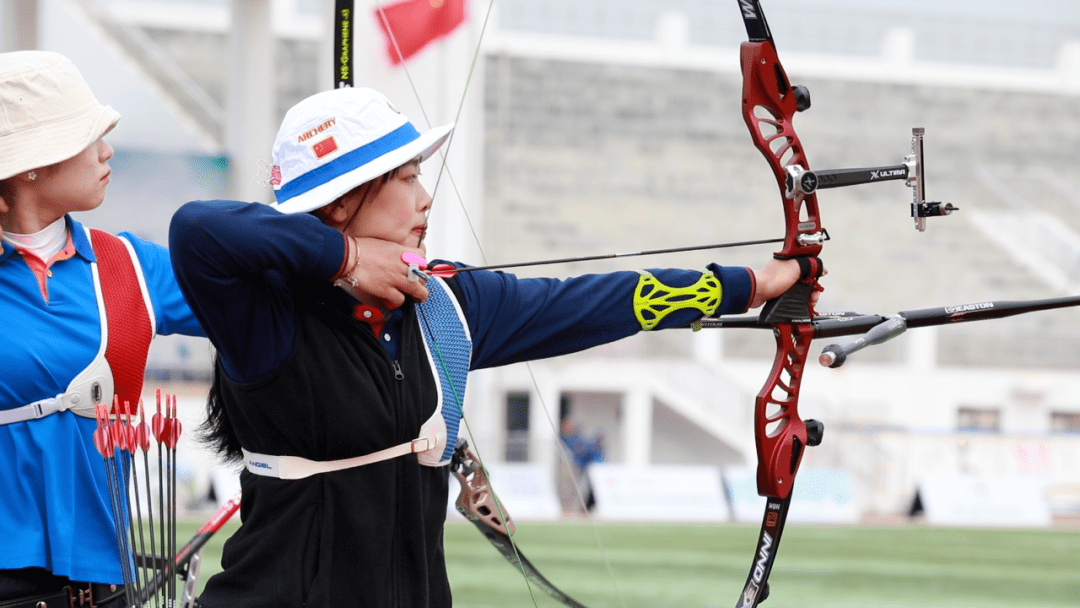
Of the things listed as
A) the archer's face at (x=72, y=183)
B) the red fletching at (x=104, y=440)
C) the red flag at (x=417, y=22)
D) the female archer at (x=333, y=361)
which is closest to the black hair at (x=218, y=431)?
the female archer at (x=333, y=361)

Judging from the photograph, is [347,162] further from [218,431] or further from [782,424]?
[782,424]

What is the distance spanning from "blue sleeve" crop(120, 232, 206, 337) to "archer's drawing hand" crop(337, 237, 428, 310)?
1.31 ft

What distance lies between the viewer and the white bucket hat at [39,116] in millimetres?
1518

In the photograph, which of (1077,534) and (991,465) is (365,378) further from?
(991,465)

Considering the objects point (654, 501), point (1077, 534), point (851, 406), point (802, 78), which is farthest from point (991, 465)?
point (802, 78)

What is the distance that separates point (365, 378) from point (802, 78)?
52.6ft

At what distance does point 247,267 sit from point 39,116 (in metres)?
0.47

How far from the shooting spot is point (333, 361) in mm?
1308

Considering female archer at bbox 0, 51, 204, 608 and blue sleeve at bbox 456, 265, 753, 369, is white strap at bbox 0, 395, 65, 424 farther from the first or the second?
blue sleeve at bbox 456, 265, 753, 369

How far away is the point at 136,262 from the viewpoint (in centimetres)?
163

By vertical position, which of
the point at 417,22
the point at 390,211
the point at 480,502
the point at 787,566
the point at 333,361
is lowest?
the point at 787,566

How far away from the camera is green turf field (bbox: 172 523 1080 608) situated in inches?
193

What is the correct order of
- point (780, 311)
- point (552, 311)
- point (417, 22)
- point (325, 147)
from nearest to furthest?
1. point (325, 147)
2. point (552, 311)
3. point (780, 311)
4. point (417, 22)

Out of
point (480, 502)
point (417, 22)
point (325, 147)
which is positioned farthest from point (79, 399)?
point (417, 22)
